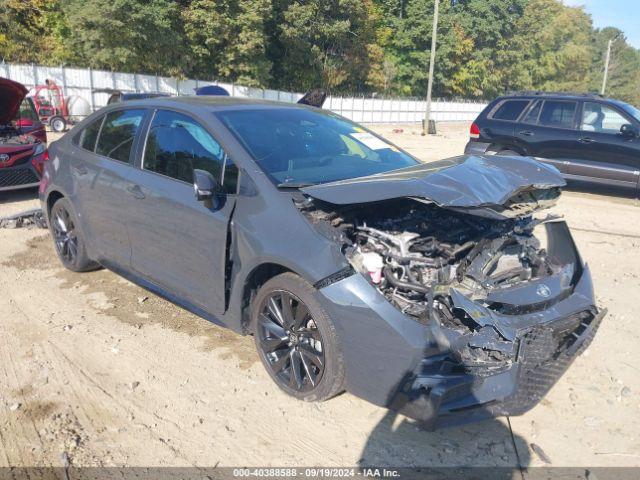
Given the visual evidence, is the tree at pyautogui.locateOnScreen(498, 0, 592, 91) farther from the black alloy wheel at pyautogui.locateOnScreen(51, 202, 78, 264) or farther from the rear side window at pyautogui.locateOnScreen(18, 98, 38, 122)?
the black alloy wheel at pyautogui.locateOnScreen(51, 202, 78, 264)

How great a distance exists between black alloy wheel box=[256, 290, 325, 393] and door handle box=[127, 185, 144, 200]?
145 centimetres

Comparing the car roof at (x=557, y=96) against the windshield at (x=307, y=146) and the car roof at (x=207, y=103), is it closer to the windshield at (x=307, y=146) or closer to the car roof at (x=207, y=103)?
the windshield at (x=307, y=146)

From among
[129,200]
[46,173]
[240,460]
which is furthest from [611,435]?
[46,173]

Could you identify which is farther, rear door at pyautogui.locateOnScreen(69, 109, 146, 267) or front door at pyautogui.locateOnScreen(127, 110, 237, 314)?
rear door at pyautogui.locateOnScreen(69, 109, 146, 267)

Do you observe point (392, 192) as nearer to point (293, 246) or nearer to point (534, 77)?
point (293, 246)

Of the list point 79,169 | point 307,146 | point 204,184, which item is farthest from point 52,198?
point 307,146

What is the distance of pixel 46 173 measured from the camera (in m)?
5.55

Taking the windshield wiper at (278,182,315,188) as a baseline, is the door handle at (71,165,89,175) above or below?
below

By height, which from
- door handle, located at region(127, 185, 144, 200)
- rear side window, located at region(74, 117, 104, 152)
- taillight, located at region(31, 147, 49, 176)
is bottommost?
taillight, located at region(31, 147, 49, 176)

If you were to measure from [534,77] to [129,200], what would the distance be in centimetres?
7417

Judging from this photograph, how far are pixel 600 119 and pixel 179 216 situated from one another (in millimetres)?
8736

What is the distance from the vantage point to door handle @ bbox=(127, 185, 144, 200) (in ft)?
13.7

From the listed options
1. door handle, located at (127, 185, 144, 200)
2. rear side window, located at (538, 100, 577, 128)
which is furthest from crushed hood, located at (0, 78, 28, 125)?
rear side window, located at (538, 100, 577, 128)

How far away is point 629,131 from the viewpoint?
30.7 feet
